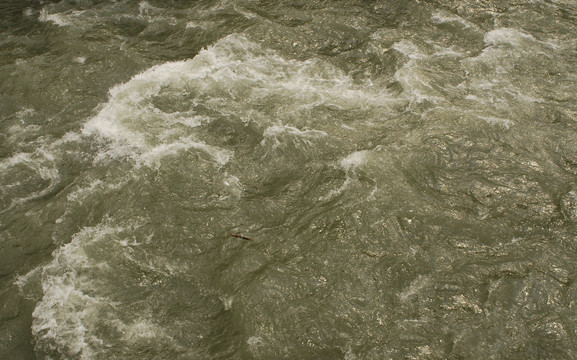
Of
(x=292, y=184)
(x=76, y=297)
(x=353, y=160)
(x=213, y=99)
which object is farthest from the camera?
(x=213, y=99)

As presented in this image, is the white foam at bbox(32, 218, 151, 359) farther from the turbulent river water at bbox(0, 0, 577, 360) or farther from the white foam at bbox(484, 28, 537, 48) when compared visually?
the white foam at bbox(484, 28, 537, 48)

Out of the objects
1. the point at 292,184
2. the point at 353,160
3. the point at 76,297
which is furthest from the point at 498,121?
the point at 76,297

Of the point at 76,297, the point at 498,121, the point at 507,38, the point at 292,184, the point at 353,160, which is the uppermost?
the point at 507,38

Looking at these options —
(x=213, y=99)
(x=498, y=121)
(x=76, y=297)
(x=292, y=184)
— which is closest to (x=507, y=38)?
(x=498, y=121)

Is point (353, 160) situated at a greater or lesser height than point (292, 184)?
greater

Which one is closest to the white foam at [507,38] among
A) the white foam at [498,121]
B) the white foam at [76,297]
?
the white foam at [498,121]

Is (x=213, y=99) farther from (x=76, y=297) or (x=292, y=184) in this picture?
(x=76, y=297)

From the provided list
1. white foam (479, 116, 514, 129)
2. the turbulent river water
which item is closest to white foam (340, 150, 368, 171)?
the turbulent river water

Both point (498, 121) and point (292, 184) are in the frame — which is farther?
point (498, 121)

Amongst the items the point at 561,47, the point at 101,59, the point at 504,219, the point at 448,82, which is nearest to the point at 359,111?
the point at 448,82

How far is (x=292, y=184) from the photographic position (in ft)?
14.5

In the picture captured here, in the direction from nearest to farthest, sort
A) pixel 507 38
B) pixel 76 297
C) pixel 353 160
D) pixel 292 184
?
pixel 76 297 → pixel 292 184 → pixel 353 160 → pixel 507 38

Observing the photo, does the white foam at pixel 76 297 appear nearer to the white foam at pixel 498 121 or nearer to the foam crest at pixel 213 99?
the foam crest at pixel 213 99

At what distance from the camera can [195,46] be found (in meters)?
6.16
